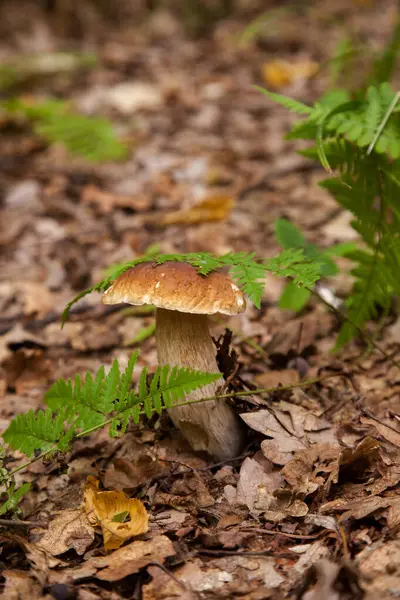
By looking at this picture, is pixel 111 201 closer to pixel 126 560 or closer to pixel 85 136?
pixel 85 136

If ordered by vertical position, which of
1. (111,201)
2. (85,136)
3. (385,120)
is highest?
(385,120)

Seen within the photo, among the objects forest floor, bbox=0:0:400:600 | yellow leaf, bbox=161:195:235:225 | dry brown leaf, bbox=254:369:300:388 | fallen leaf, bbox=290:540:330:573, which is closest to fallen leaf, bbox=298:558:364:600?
forest floor, bbox=0:0:400:600

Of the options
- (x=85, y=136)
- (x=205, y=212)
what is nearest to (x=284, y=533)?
(x=205, y=212)

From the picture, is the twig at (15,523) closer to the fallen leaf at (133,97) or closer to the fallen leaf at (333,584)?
the fallen leaf at (333,584)

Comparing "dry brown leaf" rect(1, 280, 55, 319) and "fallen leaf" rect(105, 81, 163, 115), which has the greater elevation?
"fallen leaf" rect(105, 81, 163, 115)

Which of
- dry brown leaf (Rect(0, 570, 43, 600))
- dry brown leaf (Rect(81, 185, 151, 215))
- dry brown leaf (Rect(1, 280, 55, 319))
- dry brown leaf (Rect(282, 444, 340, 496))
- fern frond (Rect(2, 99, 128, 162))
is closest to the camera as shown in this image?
dry brown leaf (Rect(0, 570, 43, 600))

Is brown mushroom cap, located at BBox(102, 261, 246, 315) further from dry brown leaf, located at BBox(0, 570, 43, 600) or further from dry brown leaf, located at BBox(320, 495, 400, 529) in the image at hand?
dry brown leaf, located at BBox(0, 570, 43, 600)
